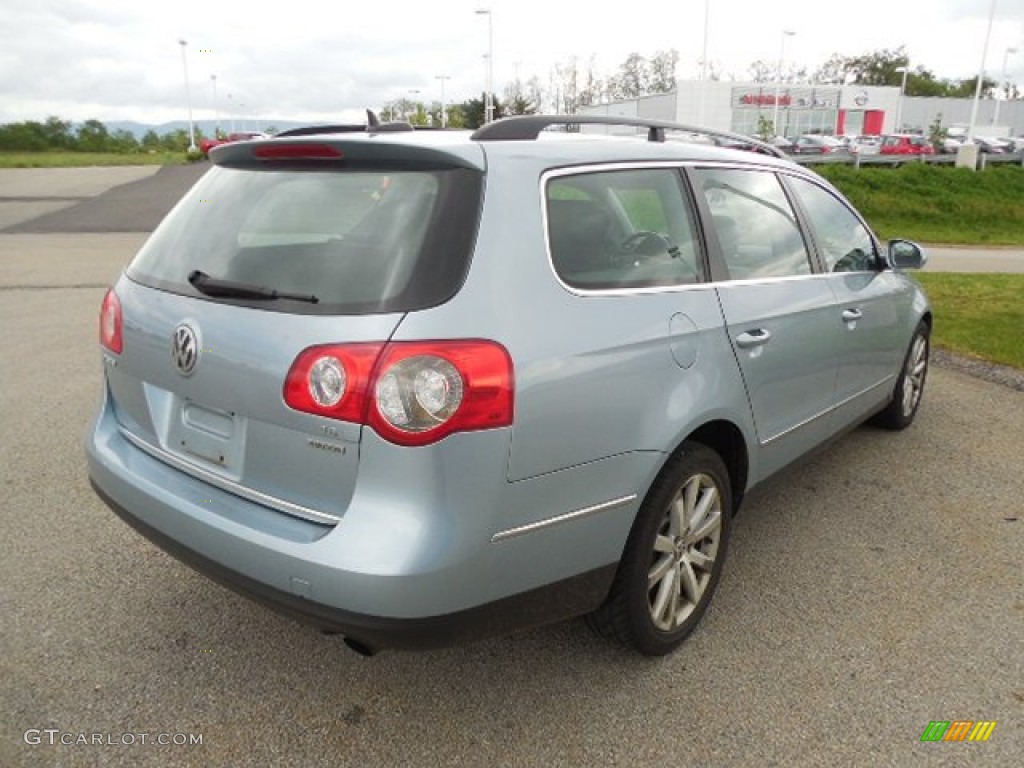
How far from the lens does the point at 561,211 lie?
94.6 inches

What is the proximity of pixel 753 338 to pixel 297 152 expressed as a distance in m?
1.65

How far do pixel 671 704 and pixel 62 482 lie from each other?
313 centimetres

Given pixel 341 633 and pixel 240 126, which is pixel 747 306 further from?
pixel 240 126

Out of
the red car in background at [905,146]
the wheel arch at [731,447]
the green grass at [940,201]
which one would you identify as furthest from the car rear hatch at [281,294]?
the red car in background at [905,146]

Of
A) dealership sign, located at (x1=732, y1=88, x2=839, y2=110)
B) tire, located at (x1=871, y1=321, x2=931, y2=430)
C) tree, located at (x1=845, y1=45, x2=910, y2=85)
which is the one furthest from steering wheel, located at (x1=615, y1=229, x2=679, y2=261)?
tree, located at (x1=845, y1=45, x2=910, y2=85)

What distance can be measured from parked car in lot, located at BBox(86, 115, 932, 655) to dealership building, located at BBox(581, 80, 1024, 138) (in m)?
66.4

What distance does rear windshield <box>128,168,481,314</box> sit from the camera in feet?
6.86

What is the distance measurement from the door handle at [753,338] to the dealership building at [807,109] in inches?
2601

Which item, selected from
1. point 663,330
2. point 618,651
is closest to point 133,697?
point 618,651

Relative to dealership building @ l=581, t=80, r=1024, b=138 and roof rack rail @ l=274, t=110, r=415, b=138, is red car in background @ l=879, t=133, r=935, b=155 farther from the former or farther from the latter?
roof rack rail @ l=274, t=110, r=415, b=138

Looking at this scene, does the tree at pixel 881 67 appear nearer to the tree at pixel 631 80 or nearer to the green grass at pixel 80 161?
the tree at pixel 631 80

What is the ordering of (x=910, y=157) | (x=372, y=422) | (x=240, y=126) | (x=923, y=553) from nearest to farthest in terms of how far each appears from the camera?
1. (x=372, y=422)
2. (x=923, y=553)
3. (x=910, y=157)
4. (x=240, y=126)

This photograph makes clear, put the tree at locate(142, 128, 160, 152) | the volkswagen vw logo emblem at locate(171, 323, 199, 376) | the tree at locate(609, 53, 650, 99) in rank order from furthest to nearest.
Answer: the tree at locate(609, 53, 650, 99)
the tree at locate(142, 128, 160, 152)
the volkswagen vw logo emblem at locate(171, 323, 199, 376)

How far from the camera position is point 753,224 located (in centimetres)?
330
